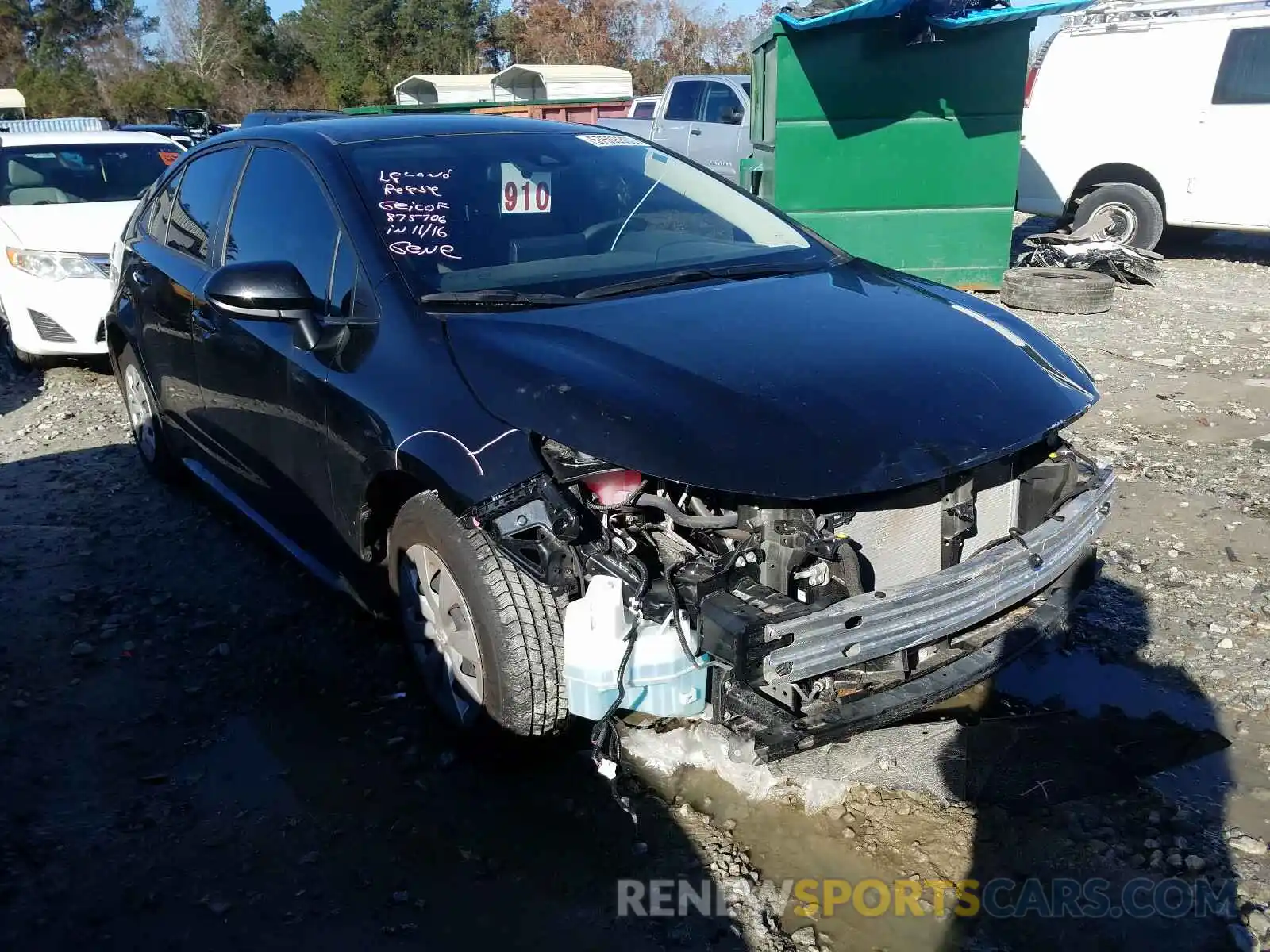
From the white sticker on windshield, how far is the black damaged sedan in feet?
0.43

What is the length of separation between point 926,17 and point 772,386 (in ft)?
22.3

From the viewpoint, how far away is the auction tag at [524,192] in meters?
3.45

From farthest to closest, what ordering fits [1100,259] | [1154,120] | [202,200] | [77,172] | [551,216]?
[1154,120]
[1100,259]
[77,172]
[202,200]
[551,216]

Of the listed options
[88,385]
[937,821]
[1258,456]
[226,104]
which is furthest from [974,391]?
[226,104]

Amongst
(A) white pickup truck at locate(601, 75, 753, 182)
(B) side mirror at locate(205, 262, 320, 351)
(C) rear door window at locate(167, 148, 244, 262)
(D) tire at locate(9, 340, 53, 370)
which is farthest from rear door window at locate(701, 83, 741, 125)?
(B) side mirror at locate(205, 262, 320, 351)

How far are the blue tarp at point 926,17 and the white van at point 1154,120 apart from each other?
7.63 ft

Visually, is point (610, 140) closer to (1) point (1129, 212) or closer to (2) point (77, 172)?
(2) point (77, 172)

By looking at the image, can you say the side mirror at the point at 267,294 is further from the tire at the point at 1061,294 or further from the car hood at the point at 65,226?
the tire at the point at 1061,294

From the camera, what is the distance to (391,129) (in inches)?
145

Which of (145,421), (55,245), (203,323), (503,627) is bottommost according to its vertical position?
(145,421)

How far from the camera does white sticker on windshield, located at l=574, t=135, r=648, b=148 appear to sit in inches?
156

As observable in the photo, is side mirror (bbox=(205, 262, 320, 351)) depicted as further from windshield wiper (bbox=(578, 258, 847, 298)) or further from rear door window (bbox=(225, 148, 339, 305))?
windshield wiper (bbox=(578, 258, 847, 298))

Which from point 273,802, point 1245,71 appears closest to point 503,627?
point 273,802

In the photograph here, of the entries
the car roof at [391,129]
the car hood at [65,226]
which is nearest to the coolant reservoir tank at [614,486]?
the car roof at [391,129]
